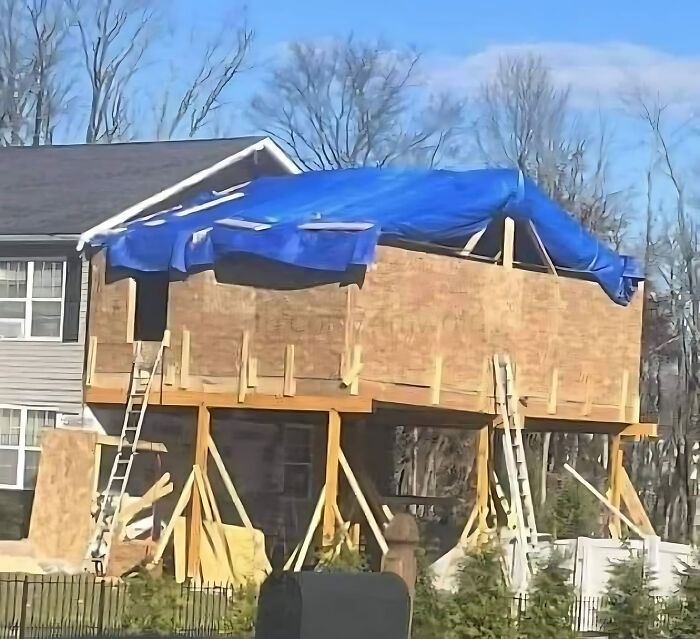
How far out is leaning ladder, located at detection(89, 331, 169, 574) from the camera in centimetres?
2336

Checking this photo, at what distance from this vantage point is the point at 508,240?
24797 mm

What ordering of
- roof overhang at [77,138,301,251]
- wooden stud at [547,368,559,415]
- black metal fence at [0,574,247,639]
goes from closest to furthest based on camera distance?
black metal fence at [0,574,247,639], wooden stud at [547,368,559,415], roof overhang at [77,138,301,251]

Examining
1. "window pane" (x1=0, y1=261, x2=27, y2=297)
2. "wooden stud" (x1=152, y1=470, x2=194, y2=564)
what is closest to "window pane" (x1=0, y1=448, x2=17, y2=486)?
"window pane" (x1=0, y1=261, x2=27, y2=297)

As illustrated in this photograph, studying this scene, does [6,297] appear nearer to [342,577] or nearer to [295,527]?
[295,527]

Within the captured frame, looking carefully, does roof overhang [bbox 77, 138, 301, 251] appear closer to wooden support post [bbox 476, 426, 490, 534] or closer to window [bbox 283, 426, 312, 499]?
window [bbox 283, 426, 312, 499]

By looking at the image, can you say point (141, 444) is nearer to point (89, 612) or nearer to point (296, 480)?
point (296, 480)

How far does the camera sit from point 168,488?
2452cm

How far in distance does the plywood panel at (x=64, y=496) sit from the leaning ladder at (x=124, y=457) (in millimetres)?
287

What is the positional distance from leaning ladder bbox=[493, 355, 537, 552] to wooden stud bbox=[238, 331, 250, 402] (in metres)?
4.17

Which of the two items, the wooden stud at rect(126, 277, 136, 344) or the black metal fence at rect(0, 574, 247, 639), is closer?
the black metal fence at rect(0, 574, 247, 639)

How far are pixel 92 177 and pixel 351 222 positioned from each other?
8.49 m

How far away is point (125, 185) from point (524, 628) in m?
15.6

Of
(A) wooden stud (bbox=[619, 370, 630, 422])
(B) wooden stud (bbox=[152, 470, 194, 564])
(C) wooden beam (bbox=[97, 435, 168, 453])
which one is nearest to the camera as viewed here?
(B) wooden stud (bbox=[152, 470, 194, 564])

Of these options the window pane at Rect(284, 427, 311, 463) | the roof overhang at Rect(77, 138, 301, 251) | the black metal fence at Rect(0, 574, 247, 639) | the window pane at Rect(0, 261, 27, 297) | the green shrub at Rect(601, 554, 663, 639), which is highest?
the roof overhang at Rect(77, 138, 301, 251)
